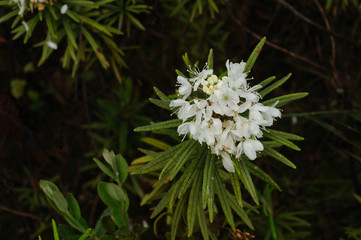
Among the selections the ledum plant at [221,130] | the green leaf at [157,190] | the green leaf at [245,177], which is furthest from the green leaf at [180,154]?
the green leaf at [157,190]

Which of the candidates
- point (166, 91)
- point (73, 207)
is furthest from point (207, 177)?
point (166, 91)

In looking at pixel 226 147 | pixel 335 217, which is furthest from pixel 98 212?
pixel 335 217

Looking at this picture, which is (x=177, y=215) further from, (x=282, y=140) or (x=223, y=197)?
(x=282, y=140)

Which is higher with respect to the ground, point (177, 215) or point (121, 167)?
point (121, 167)

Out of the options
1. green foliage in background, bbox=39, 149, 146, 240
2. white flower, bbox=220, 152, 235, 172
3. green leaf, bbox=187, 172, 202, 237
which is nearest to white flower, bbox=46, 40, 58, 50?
green foliage in background, bbox=39, 149, 146, 240

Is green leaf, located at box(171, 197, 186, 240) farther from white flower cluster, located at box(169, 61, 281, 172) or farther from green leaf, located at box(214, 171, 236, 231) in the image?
white flower cluster, located at box(169, 61, 281, 172)

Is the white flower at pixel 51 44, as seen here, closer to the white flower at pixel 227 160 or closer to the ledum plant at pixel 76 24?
the ledum plant at pixel 76 24
